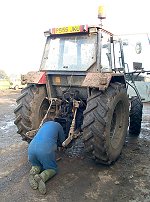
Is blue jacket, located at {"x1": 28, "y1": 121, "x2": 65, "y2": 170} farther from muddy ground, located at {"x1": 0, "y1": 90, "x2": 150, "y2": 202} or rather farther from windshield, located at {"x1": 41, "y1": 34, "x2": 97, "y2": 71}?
windshield, located at {"x1": 41, "y1": 34, "x2": 97, "y2": 71}

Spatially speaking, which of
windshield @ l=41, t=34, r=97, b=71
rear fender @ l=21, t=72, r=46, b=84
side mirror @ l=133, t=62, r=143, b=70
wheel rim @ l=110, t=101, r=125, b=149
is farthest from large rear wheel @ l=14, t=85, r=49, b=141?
side mirror @ l=133, t=62, r=143, b=70

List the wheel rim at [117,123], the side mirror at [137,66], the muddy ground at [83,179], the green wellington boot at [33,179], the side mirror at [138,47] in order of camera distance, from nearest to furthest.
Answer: the muddy ground at [83,179] < the green wellington boot at [33,179] < the wheel rim at [117,123] < the side mirror at [138,47] < the side mirror at [137,66]

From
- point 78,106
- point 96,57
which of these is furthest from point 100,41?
point 78,106

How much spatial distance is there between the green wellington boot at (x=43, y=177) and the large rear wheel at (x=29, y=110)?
3.70ft

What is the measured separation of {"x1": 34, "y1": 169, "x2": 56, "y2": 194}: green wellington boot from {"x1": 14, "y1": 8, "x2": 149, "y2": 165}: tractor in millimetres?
551


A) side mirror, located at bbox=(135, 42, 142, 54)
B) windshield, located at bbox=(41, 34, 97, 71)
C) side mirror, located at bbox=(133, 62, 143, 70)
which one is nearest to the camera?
windshield, located at bbox=(41, 34, 97, 71)

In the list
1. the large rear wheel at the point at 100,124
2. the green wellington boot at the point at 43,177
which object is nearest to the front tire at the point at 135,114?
the large rear wheel at the point at 100,124

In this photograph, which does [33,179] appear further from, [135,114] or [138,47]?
[138,47]

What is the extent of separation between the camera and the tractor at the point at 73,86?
4.89 metres

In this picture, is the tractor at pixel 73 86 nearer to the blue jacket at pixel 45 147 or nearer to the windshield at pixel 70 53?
the windshield at pixel 70 53

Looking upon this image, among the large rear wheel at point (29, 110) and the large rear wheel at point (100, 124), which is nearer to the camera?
the large rear wheel at point (100, 124)

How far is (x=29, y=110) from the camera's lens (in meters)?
5.16

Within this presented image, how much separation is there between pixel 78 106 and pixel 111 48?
1.51 metres

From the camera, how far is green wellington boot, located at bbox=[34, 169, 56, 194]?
12.9 feet
